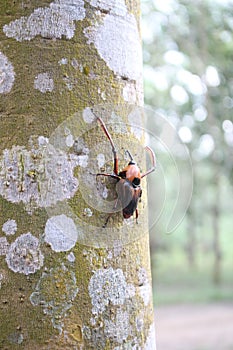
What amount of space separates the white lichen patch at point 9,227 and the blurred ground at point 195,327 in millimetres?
8146

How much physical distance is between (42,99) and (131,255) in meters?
0.32

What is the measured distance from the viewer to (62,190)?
0.99 m

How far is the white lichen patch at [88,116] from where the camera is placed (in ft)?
3.33

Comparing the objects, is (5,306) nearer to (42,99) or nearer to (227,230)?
(42,99)

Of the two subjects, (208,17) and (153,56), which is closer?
(208,17)

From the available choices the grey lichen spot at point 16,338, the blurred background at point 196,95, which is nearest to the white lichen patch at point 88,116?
the grey lichen spot at point 16,338

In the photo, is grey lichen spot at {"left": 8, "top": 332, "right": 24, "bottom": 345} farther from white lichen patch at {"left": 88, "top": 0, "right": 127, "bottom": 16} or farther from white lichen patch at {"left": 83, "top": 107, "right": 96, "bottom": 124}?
white lichen patch at {"left": 88, "top": 0, "right": 127, "bottom": 16}

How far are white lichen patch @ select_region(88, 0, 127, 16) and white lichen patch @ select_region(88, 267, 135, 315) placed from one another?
47cm

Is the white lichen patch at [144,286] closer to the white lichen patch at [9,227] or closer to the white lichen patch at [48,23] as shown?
the white lichen patch at [9,227]

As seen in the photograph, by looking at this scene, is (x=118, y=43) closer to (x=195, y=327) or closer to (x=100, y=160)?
(x=100, y=160)

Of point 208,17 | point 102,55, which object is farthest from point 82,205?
point 208,17

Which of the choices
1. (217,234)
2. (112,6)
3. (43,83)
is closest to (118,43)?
(112,6)

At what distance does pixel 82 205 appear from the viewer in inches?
39.6

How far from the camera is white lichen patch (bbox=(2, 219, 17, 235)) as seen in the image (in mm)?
966
